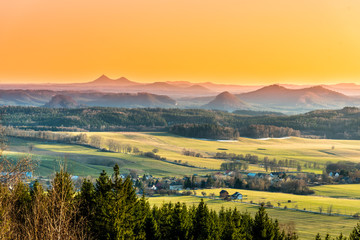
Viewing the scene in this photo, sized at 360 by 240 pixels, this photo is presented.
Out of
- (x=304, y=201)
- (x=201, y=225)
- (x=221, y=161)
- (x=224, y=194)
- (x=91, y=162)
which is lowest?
(x=91, y=162)

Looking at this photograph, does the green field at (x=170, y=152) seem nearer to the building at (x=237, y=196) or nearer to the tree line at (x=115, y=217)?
the building at (x=237, y=196)

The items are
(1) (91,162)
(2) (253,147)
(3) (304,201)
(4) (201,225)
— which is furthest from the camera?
(2) (253,147)

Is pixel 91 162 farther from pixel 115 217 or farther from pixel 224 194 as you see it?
pixel 115 217

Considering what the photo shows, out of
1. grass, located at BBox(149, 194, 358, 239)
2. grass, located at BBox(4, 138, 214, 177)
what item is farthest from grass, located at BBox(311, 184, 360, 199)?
grass, located at BBox(4, 138, 214, 177)

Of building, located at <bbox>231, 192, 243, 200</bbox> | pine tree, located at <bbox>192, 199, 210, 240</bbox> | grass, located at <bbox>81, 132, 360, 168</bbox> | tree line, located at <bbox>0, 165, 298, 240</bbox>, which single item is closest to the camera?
tree line, located at <bbox>0, 165, 298, 240</bbox>

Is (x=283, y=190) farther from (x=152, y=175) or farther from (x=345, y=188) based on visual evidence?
(x=152, y=175)

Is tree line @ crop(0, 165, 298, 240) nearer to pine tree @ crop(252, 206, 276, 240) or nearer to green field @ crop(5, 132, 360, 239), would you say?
pine tree @ crop(252, 206, 276, 240)

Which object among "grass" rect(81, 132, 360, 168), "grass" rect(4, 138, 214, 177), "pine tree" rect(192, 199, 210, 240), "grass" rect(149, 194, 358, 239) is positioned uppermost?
"pine tree" rect(192, 199, 210, 240)

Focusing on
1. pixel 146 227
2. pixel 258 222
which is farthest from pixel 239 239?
pixel 146 227

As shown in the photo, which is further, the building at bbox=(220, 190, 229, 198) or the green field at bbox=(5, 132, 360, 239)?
the building at bbox=(220, 190, 229, 198)

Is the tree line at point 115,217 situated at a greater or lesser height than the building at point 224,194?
greater

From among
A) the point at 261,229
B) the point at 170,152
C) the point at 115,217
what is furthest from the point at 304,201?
the point at 170,152

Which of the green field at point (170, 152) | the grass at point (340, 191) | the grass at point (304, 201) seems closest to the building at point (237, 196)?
the grass at point (304, 201)

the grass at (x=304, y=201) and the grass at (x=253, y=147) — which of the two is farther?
the grass at (x=253, y=147)
